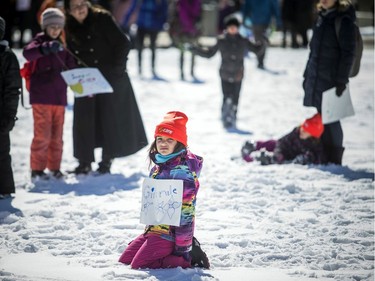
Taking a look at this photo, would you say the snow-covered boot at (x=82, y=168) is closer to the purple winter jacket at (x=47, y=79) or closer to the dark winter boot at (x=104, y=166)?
the dark winter boot at (x=104, y=166)

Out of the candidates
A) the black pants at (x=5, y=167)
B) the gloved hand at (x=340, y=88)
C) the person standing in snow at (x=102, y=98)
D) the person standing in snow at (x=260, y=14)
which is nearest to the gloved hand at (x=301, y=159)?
the gloved hand at (x=340, y=88)

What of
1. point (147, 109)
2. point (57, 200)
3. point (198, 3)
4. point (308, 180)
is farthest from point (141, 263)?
point (198, 3)

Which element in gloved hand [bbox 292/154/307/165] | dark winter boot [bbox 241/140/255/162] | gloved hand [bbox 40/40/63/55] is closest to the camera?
gloved hand [bbox 40/40/63/55]

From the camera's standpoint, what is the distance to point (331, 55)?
7.58 meters

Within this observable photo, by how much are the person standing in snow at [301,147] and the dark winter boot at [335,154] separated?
7 cm

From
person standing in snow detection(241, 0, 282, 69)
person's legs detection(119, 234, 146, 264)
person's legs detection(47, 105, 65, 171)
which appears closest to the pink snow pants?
person's legs detection(119, 234, 146, 264)

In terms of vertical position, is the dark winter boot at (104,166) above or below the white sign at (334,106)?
below

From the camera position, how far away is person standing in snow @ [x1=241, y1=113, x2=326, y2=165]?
7.86 meters

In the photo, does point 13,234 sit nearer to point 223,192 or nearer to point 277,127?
point 223,192

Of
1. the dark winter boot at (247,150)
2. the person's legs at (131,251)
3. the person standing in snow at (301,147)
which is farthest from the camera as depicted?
the dark winter boot at (247,150)

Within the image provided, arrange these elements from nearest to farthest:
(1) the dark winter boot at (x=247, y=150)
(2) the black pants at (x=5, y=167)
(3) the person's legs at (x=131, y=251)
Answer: (3) the person's legs at (x=131, y=251) < (2) the black pants at (x=5, y=167) < (1) the dark winter boot at (x=247, y=150)

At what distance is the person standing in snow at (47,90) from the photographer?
7156 millimetres

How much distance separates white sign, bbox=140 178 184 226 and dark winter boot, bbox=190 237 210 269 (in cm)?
29

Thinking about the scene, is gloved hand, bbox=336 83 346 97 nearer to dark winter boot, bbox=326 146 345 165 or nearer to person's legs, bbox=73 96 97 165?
dark winter boot, bbox=326 146 345 165
